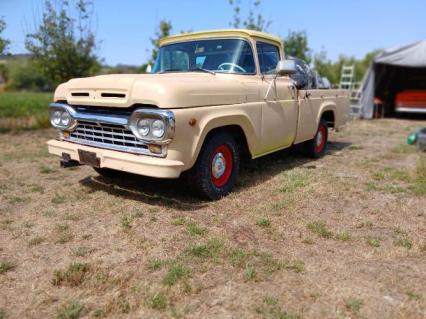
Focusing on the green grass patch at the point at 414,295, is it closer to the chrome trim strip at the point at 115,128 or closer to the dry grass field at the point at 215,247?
the dry grass field at the point at 215,247

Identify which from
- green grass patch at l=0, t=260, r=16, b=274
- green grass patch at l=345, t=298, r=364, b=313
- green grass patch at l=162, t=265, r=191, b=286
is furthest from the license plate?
green grass patch at l=345, t=298, r=364, b=313

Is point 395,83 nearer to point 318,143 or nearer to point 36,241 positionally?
point 318,143

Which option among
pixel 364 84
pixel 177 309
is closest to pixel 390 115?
pixel 364 84

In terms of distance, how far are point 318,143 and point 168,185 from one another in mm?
3443

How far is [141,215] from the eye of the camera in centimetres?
396

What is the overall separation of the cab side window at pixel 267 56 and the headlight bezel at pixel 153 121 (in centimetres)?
208

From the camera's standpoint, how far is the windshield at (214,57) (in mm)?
4844

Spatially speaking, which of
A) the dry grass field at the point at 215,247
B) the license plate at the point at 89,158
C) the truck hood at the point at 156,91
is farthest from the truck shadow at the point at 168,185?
the truck hood at the point at 156,91

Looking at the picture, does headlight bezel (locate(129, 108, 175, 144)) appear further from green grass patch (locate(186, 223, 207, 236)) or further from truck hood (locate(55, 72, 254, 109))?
green grass patch (locate(186, 223, 207, 236))

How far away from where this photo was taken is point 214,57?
16.2 feet

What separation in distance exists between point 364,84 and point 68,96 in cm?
1309

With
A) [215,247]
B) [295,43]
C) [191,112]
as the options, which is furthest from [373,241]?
[295,43]

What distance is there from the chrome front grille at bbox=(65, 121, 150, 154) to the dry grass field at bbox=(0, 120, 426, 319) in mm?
687

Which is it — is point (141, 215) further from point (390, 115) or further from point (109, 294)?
point (390, 115)
